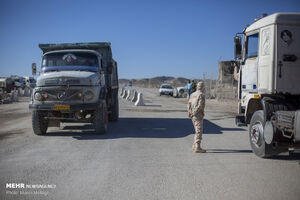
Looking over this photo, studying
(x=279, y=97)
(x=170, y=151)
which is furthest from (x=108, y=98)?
(x=279, y=97)

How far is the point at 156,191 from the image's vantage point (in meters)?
4.73

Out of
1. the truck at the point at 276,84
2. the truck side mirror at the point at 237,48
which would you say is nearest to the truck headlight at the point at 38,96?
the truck side mirror at the point at 237,48

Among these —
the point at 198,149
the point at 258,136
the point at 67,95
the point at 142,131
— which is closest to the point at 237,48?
the point at 258,136

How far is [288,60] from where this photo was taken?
6816 mm

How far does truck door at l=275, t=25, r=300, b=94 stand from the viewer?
6816mm

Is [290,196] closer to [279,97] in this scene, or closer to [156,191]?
[156,191]

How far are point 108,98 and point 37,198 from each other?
8301 mm

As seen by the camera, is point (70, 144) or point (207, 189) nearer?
Answer: point (207, 189)

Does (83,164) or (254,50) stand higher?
(254,50)

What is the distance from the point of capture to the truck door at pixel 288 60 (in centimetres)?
682

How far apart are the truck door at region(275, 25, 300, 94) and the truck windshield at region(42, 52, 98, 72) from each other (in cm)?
605

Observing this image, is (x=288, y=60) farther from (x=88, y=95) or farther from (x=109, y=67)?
(x=109, y=67)

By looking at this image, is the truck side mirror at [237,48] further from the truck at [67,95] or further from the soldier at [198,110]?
the truck at [67,95]

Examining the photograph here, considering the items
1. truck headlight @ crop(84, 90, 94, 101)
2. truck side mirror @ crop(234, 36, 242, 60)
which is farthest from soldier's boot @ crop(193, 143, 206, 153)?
truck headlight @ crop(84, 90, 94, 101)
